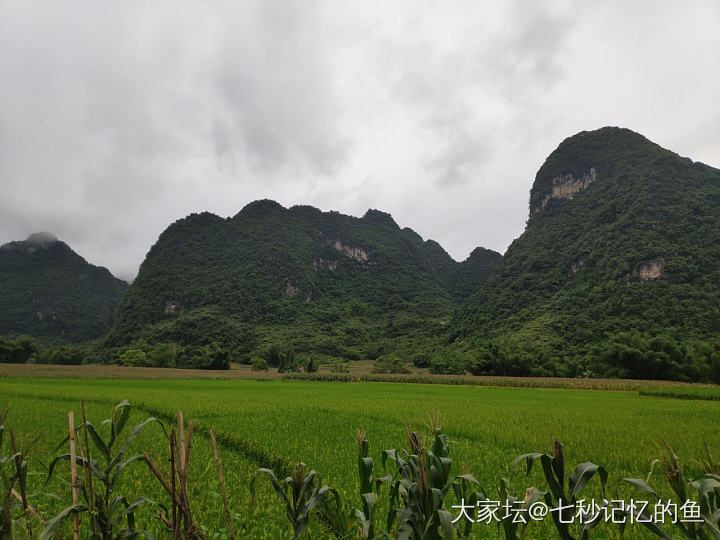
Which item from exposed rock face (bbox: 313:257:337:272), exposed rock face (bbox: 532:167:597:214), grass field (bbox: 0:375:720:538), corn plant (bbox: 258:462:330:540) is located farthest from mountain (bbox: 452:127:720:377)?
exposed rock face (bbox: 313:257:337:272)

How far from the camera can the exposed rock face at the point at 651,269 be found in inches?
2657

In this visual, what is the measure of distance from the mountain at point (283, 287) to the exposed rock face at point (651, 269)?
46.8m

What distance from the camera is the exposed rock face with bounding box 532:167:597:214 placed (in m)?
111

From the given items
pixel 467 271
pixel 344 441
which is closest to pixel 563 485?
pixel 344 441

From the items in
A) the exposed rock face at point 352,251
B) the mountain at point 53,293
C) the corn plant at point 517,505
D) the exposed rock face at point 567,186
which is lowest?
the corn plant at point 517,505

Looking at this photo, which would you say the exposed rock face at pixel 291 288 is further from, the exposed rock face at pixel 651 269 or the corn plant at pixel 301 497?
the corn plant at pixel 301 497

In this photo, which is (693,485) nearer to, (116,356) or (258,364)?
(258,364)

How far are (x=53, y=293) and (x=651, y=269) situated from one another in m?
177

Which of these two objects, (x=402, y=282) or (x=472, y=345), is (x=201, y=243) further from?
(x=472, y=345)

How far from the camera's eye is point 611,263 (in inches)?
3019

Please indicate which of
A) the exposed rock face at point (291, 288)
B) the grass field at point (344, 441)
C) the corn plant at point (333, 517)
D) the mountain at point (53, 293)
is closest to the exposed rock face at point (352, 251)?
the exposed rock face at point (291, 288)

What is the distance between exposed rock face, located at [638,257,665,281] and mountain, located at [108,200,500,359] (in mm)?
46838

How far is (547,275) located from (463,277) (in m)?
80.9

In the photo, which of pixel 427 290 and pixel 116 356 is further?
pixel 427 290
